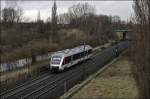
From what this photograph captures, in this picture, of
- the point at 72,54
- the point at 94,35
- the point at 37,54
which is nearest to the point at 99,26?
the point at 94,35

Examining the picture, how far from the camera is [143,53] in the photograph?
12.4m

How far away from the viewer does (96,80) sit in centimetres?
3819

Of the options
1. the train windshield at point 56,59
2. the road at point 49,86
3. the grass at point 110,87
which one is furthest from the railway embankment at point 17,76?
the grass at point 110,87

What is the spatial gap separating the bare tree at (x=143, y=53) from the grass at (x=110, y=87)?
525 inches

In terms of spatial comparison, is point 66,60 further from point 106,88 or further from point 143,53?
point 143,53

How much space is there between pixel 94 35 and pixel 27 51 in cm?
5024

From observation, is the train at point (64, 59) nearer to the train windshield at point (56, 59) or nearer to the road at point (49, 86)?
the train windshield at point (56, 59)

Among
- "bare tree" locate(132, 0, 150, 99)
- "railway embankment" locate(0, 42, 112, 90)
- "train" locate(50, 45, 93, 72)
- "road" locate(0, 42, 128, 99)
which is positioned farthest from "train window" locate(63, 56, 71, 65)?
"bare tree" locate(132, 0, 150, 99)

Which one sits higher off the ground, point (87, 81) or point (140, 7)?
point (140, 7)

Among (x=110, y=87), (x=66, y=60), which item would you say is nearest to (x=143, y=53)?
(x=110, y=87)

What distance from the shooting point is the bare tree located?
39.4ft

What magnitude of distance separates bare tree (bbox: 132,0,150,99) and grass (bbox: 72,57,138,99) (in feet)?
43.8

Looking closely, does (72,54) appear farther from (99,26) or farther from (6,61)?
(99,26)

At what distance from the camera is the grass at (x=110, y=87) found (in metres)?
29.2
